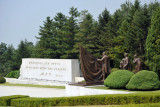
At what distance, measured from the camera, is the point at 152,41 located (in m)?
20.9

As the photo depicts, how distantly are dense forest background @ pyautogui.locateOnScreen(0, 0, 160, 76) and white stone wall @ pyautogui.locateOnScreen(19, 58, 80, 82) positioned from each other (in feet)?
13.7

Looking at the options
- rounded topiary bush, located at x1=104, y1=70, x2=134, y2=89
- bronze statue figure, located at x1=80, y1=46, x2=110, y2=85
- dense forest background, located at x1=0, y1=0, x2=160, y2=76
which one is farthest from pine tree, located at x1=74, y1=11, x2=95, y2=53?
rounded topiary bush, located at x1=104, y1=70, x2=134, y2=89

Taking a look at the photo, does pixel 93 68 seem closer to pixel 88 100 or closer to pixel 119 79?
pixel 119 79

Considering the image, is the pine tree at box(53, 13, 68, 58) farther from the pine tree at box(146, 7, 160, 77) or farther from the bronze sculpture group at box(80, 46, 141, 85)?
the bronze sculpture group at box(80, 46, 141, 85)

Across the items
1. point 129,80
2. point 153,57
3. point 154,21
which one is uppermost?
point 154,21

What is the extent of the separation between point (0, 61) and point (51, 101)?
128ft

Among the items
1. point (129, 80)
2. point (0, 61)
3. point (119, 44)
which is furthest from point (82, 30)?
point (0, 61)

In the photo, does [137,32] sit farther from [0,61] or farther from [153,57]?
[0,61]

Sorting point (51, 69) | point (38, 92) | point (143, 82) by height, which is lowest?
point (38, 92)

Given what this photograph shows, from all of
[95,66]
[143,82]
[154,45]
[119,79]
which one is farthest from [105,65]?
[154,45]

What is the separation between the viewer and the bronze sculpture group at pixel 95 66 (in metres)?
17.1

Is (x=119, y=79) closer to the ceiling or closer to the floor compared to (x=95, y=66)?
closer to the floor

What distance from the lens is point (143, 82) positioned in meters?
13.7

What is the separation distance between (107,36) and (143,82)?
51.6ft
